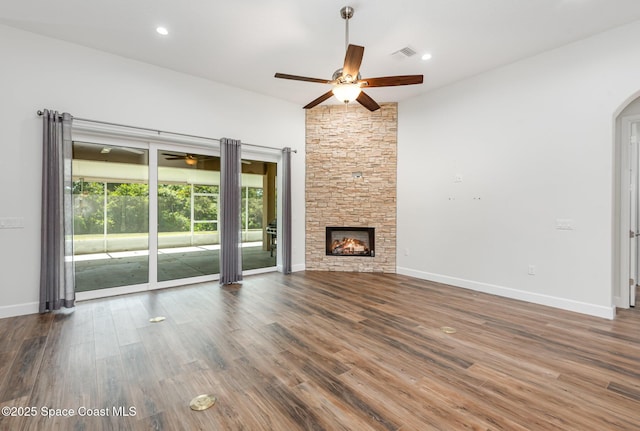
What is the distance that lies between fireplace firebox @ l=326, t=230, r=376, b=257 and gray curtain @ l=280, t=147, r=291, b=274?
87 centimetres

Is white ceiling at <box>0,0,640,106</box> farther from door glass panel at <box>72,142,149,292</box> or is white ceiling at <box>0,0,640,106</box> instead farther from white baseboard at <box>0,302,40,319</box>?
white baseboard at <box>0,302,40,319</box>

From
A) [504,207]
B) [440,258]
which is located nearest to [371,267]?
[440,258]

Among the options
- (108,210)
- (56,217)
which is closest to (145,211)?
(108,210)

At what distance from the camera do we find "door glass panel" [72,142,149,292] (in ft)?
13.6

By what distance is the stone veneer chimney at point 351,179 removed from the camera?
233 inches

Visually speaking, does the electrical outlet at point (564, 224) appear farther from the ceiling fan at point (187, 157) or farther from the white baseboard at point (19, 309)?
the white baseboard at point (19, 309)

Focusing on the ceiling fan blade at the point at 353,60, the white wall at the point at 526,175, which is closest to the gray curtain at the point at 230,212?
the ceiling fan blade at the point at 353,60

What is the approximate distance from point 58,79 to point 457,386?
219 inches

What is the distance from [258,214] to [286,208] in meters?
0.67

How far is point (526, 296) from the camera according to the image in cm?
414

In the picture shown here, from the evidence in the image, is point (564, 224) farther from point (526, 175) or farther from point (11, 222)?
point (11, 222)

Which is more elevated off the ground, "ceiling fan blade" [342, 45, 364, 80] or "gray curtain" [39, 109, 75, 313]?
"ceiling fan blade" [342, 45, 364, 80]

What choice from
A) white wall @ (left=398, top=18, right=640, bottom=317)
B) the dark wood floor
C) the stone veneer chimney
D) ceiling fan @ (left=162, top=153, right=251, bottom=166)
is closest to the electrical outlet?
white wall @ (left=398, top=18, right=640, bottom=317)

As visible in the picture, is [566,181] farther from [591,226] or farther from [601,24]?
[601,24]
